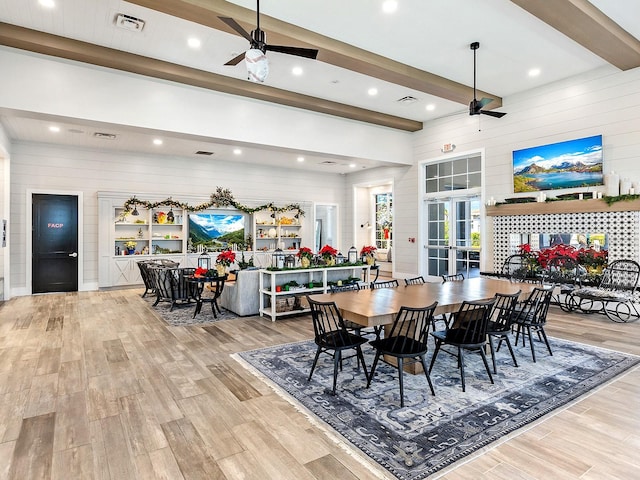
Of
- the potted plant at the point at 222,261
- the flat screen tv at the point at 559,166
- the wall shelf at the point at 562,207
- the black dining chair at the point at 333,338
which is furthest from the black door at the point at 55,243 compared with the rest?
the flat screen tv at the point at 559,166

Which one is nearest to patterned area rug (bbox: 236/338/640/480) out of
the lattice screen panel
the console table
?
the console table

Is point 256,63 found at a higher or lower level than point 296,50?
lower

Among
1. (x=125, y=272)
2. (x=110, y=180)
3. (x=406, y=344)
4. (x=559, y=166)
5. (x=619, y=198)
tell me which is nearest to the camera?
(x=406, y=344)

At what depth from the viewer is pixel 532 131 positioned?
768 centimetres

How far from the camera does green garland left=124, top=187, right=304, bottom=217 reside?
9801mm

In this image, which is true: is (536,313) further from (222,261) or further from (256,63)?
(222,261)

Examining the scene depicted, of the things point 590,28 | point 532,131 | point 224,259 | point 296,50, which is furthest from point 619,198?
point 224,259

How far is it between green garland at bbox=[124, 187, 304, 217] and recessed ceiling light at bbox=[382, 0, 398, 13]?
743 cm

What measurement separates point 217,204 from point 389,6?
25.0 ft

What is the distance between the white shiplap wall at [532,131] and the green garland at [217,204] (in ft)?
12.1

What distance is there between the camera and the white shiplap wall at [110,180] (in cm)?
873

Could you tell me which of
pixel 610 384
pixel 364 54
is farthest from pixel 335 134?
pixel 610 384

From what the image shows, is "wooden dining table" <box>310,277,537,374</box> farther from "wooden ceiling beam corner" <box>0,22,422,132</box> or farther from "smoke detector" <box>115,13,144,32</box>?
"wooden ceiling beam corner" <box>0,22,422,132</box>

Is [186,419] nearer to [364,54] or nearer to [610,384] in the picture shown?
[610,384]
